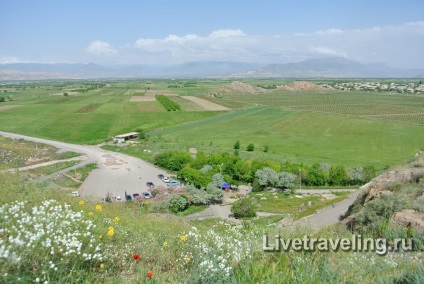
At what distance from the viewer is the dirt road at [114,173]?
128 ft

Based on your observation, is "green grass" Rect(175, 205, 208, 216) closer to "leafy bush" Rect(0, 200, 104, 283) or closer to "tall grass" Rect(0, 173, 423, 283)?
"tall grass" Rect(0, 173, 423, 283)

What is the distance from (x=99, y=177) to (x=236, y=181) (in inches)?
708

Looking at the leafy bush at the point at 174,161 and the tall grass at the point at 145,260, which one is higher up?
the tall grass at the point at 145,260

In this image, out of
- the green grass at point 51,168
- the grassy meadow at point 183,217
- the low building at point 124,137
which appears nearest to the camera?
the grassy meadow at point 183,217

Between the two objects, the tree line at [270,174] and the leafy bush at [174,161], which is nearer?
the tree line at [270,174]

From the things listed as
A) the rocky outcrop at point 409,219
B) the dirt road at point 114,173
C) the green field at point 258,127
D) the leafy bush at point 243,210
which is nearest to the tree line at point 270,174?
the dirt road at point 114,173

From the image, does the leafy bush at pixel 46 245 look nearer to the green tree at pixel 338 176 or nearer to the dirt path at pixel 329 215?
the dirt path at pixel 329 215

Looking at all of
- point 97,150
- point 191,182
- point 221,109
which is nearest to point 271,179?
point 191,182

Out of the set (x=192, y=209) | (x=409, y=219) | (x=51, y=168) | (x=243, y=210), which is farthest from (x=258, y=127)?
(x=409, y=219)

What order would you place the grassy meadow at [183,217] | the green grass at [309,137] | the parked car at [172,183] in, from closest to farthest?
the grassy meadow at [183,217] < the parked car at [172,183] < the green grass at [309,137]

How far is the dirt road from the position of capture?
38.9m

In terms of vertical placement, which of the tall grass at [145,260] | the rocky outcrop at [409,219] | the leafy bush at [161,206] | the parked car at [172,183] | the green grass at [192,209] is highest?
the tall grass at [145,260]

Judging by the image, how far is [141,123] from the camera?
282 ft

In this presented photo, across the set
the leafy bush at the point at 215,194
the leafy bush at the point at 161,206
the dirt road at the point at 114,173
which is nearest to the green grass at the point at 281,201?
the leafy bush at the point at 215,194
